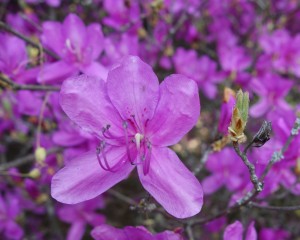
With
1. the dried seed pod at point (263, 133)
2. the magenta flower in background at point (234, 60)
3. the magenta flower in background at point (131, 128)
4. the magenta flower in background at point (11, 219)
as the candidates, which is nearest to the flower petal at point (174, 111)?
the magenta flower in background at point (131, 128)

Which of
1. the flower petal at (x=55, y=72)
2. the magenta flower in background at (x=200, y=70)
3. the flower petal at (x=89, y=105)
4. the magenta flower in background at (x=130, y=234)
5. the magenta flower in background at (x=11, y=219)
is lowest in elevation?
the magenta flower in background at (x=11, y=219)

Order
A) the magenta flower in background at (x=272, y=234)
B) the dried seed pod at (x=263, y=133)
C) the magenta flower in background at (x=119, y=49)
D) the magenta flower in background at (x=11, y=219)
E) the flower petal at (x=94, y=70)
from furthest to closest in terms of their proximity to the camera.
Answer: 1. the magenta flower in background at (x=272, y=234)
2. the magenta flower in background at (x=11, y=219)
3. the magenta flower in background at (x=119, y=49)
4. the flower petal at (x=94, y=70)
5. the dried seed pod at (x=263, y=133)

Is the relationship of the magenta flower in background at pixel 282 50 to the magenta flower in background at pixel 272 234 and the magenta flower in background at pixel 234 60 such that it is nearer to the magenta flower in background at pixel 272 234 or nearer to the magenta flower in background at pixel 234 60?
the magenta flower in background at pixel 234 60

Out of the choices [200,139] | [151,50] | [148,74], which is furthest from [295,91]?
[148,74]

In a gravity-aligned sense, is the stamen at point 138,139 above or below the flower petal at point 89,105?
below

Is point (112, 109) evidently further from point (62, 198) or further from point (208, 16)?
point (208, 16)

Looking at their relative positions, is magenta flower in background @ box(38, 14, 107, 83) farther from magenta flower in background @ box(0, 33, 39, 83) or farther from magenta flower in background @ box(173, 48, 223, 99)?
magenta flower in background @ box(173, 48, 223, 99)

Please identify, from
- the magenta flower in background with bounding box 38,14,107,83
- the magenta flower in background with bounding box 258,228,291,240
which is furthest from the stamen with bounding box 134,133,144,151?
the magenta flower in background with bounding box 258,228,291,240
